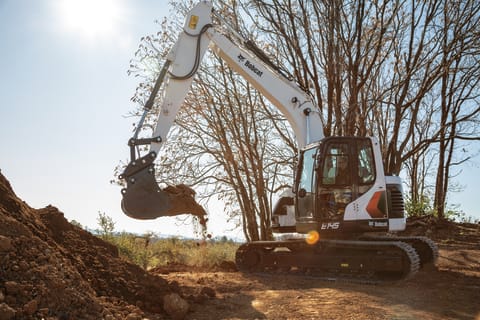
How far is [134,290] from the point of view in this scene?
19.8ft

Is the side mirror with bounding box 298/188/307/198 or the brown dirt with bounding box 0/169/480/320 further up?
the side mirror with bounding box 298/188/307/198

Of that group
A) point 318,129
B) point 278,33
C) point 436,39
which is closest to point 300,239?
point 318,129

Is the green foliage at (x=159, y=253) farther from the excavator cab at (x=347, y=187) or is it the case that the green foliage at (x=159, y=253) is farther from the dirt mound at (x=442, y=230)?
the dirt mound at (x=442, y=230)

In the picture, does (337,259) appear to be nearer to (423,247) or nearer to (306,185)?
(306,185)

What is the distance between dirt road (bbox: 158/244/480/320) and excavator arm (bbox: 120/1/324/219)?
1.25 m

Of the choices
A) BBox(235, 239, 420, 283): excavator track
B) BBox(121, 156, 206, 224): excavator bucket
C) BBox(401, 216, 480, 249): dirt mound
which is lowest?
BBox(235, 239, 420, 283): excavator track

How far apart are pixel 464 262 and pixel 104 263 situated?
26.3ft

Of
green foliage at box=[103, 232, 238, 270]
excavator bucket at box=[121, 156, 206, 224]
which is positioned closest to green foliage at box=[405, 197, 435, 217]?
green foliage at box=[103, 232, 238, 270]

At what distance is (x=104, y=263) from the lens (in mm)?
6445

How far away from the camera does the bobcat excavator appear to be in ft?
26.6

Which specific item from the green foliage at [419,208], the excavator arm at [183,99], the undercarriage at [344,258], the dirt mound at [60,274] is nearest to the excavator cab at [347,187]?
the undercarriage at [344,258]

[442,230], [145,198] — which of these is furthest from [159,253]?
[442,230]

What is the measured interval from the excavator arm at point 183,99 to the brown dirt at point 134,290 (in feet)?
3.17

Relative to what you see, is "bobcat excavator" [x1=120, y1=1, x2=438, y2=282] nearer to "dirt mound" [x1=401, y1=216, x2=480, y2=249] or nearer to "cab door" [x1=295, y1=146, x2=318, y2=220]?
"cab door" [x1=295, y1=146, x2=318, y2=220]
